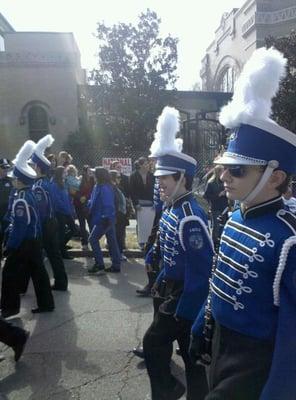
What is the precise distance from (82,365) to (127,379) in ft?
1.62

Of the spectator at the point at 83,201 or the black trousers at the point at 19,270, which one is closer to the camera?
Result: the black trousers at the point at 19,270

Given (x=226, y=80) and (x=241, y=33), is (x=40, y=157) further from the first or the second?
(x=226, y=80)

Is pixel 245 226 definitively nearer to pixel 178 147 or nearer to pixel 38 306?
pixel 178 147

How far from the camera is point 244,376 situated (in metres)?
2.08

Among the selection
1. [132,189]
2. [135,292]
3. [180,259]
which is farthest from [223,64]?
[180,259]

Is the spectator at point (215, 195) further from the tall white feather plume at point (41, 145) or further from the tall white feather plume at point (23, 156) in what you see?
the tall white feather plume at point (23, 156)

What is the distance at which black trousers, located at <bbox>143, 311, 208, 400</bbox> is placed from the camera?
3.16m

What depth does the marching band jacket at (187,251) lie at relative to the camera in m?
2.94

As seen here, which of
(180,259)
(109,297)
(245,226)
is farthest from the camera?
(109,297)

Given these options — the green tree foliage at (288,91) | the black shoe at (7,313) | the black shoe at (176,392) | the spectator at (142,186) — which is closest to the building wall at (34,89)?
the green tree foliage at (288,91)

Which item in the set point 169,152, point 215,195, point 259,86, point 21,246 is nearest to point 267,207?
point 259,86

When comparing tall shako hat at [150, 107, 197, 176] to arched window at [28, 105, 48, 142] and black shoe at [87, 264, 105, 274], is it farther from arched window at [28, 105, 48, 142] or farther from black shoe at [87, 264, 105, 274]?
arched window at [28, 105, 48, 142]

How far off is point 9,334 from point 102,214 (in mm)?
3522

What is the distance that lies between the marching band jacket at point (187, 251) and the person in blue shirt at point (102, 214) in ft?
13.7
